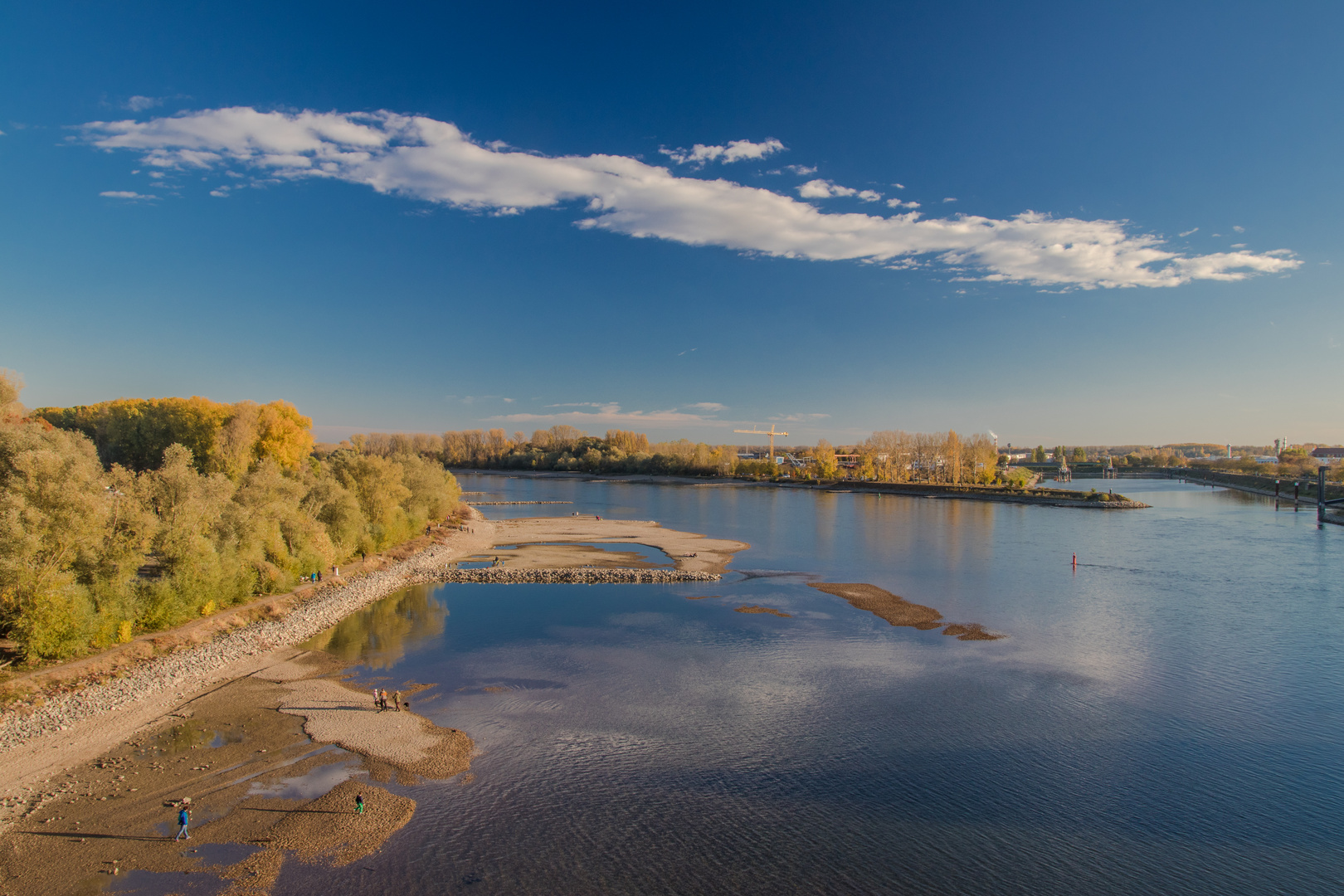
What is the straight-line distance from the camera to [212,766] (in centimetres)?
1297

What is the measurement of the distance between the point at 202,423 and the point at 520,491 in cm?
4538

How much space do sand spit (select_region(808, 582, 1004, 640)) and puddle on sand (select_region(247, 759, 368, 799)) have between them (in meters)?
19.0

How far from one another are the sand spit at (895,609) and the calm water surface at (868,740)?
784mm

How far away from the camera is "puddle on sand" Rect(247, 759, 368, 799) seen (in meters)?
12.0

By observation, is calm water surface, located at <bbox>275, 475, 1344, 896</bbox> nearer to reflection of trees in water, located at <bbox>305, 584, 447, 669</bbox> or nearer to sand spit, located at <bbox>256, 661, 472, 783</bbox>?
reflection of trees in water, located at <bbox>305, 584, 447, 669</bbox>

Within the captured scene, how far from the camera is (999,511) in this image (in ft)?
232

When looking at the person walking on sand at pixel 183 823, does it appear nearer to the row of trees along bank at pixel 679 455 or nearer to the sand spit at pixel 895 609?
the sand spit at pixel 895 609

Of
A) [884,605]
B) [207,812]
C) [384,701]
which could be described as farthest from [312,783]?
[884,605]

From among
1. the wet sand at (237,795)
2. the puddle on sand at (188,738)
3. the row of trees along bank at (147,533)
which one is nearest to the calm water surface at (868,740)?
the wet sand at (237,795)

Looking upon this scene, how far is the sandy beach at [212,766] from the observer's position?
10203 mm

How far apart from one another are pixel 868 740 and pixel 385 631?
17.4 m

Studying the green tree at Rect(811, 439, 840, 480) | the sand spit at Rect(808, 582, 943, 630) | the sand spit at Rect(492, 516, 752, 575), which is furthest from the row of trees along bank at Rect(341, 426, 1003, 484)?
the sand spit at Rect(808, 582, 943, 630)

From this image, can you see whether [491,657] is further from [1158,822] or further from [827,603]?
[1158,822]

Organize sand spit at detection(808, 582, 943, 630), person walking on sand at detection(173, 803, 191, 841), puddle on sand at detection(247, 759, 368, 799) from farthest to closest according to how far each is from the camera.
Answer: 1. sand spit at detection(808, 582, 943, 630)
2. puddle on sand at detection(247, 759, 368, 799)
3. person walking on sand at detection(173, 803, 191, 841)
